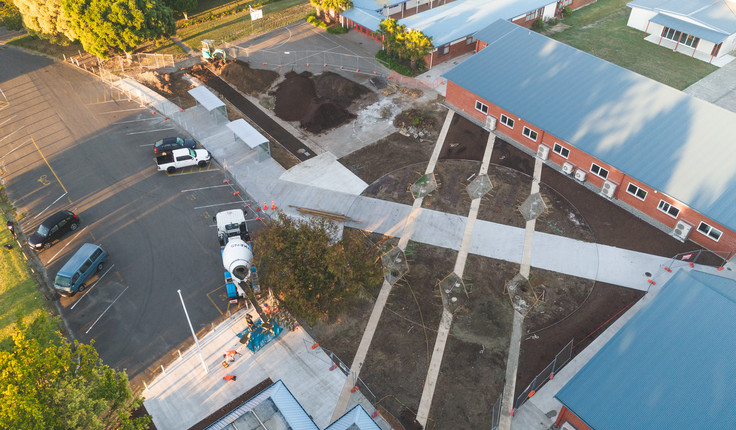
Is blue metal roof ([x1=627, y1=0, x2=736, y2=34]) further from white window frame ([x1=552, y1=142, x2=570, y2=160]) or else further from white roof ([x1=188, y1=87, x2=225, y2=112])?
white roof ([x1=188, y1=87, x2=225, y2=112])

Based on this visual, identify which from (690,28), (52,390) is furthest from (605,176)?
(52,390)

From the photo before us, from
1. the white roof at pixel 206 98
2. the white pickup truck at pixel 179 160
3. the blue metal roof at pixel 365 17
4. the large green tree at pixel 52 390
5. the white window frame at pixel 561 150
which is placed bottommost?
the white pickup truck at pixel 179 160

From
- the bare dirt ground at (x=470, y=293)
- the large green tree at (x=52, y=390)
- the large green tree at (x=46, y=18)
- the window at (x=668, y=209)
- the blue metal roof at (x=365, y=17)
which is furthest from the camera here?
the blue metal roof at (x=365, y=17)

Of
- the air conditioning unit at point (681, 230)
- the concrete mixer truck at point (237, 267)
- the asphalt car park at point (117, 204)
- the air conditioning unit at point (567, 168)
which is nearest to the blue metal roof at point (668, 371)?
the air conditioning unit at point (681, 230)

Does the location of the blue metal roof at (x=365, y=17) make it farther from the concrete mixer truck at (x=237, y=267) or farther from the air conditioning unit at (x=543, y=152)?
the concrete mixer truck at (x=237, y=267)

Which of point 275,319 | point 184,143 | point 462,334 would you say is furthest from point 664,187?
point 184,143
